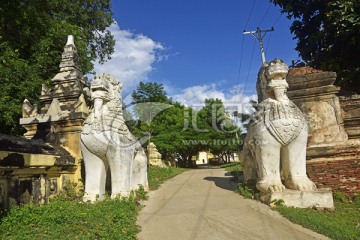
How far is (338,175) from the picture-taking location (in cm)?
617

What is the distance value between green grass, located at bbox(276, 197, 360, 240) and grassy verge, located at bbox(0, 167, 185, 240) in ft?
7.77

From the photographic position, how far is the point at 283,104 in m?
5.56

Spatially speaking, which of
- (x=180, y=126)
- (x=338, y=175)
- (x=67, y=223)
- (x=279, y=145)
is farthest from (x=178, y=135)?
(x=67, y=223)

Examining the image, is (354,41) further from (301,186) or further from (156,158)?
(156,158)

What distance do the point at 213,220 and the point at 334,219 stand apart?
6.05 ft

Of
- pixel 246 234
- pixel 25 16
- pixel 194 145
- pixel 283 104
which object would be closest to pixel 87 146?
pixel 25 16

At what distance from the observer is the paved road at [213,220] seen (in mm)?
3992

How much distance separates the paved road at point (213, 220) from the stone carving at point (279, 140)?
0.63 m

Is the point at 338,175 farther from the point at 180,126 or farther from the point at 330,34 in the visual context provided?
the point at 180,126

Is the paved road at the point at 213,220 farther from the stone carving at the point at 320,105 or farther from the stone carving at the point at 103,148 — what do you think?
the stone carving at the point at 320,105

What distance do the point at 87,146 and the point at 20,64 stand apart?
8400 millimetres

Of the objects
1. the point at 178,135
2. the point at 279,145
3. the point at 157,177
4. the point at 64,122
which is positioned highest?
the point at 178,135

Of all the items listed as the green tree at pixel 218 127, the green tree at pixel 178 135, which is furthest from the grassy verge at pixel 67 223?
the green tree at pixel 218 127

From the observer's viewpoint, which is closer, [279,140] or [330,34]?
[279,140]
